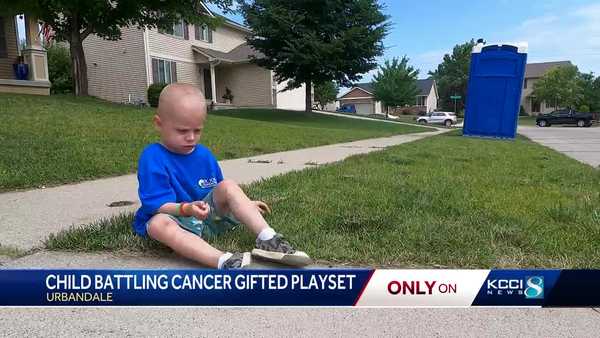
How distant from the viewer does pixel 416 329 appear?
5.60ft

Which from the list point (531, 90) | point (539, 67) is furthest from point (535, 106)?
point (539, 67)

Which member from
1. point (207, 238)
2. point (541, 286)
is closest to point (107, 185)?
point (207, 238)

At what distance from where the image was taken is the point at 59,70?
86.5ft

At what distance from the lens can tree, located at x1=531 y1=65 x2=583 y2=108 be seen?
52125 mm

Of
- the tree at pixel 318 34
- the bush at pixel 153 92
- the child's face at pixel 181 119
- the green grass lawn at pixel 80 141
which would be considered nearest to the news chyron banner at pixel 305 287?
the child's face at pixel 181 119

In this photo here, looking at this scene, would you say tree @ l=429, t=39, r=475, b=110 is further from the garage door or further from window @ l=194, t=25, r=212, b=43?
window @ l=194, t=25, r=212, b=43

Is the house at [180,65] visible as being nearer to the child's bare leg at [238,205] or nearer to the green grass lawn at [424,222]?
the green grass lawn at [424,222]

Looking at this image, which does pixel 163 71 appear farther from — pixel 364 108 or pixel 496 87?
pixel 364 108

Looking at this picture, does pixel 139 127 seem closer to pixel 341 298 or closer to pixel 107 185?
pixel 107 185

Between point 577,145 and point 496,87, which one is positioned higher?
point 496,87

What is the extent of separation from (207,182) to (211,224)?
0.26m

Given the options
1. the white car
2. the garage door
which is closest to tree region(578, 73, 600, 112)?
the white car

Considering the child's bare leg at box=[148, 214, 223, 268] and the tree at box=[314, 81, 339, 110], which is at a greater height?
the tree at box=[314, 81, 339, 110]

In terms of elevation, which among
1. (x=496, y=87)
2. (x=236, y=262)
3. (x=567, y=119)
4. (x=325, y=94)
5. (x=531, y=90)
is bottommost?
(x=567, y=119)
